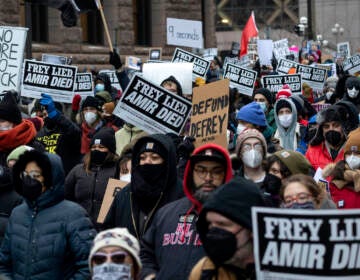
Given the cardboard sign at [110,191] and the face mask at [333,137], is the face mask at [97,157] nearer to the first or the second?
the cardboard sign at [110,191]

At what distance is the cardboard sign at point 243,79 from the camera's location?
16578 mm

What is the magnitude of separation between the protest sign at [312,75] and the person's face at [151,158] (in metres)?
11.7

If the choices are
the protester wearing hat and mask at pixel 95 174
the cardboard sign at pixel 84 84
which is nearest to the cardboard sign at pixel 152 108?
the protester wearing hat and mask at pixel 95 174

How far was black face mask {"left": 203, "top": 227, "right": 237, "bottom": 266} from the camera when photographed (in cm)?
457

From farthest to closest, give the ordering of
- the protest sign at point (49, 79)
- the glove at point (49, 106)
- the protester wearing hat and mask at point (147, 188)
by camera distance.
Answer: the protest sign at point (49, 79) < the glove at point (49, 106) < the protester wearing hat and mask at point (147, 188)

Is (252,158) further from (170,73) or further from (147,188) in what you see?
(170,73)

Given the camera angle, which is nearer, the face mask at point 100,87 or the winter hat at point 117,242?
the winter hat at point 117,242

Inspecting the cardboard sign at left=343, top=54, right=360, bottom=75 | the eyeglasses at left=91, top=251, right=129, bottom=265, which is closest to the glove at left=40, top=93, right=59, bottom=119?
the eyeglasses at left=91, top=251, right=129, bottom=265

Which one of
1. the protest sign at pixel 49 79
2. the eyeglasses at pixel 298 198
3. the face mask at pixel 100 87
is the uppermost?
the protest sign at pixel 49 79

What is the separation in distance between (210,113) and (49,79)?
5.21 metres

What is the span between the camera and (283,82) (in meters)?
17.0

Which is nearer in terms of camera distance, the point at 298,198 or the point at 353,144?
the point at 298,198

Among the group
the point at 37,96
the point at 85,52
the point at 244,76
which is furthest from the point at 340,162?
the point at 85,52

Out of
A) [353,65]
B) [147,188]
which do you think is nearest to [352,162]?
[147,188]
